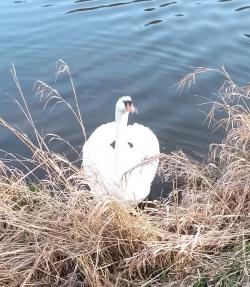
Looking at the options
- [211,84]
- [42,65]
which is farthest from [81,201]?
[42,65]

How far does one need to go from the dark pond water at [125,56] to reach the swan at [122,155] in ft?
1.57

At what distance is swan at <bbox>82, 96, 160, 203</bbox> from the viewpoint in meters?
5.27

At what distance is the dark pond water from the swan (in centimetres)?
48

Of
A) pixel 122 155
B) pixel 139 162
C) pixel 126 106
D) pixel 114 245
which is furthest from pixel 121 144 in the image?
pixel 114 245

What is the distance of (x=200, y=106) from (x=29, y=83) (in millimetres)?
2588

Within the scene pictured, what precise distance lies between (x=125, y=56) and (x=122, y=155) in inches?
141

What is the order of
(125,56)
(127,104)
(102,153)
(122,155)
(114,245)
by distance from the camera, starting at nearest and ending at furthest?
1. (114,245)
2. (127,104)
3. (122,155)
4. (102,153)
5. (125,56)

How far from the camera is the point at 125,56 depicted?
8.94 m

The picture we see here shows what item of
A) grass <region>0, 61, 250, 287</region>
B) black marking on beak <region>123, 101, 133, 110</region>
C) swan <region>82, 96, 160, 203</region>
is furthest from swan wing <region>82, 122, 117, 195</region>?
grass <region>0, 61, 250, 287</region>

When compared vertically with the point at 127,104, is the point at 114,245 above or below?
below

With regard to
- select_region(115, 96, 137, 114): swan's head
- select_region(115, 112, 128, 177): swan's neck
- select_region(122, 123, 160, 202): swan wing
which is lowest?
select_region(122, 123, 160, 202): swan wing

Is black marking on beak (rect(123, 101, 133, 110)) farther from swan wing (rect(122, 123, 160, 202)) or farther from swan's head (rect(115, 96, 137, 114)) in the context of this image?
swan wing (rect(122, 123, 160, 202))

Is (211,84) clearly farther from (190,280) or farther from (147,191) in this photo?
(190,280)

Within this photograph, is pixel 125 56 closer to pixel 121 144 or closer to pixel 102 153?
pixel 102 153
